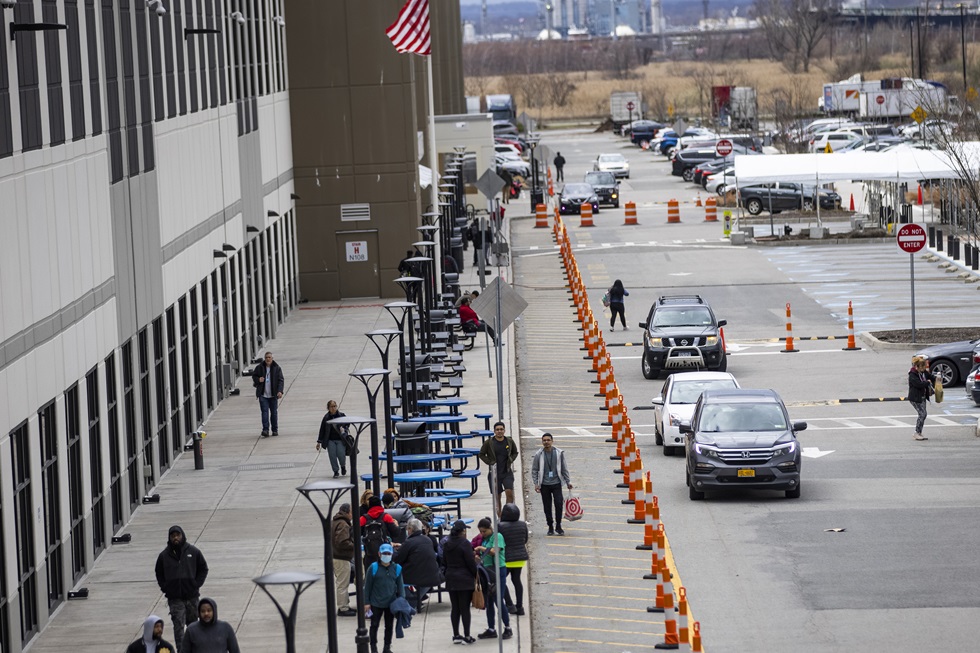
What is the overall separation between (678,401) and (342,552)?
10.7 m

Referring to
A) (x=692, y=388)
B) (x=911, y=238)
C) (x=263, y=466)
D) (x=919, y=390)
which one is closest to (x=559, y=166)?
(x=911, y=238)

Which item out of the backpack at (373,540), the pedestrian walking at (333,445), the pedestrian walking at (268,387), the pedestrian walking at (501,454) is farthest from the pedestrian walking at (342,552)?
the pedestrian walking at (268,387)

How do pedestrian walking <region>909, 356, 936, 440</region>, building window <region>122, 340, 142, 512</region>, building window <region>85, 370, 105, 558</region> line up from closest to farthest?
building window <region>85, 370, 105, 558</region>
building window <region>122, 340, 142, 512</region>
pedestrian walking <region>909, 356, 936, 440</region>

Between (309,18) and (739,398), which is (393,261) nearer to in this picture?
(309,18)

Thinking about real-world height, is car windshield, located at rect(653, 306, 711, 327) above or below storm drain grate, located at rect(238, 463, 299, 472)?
above

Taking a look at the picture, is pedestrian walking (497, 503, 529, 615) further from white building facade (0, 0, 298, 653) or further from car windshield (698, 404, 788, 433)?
car windshield (698, 404, 788, 433)

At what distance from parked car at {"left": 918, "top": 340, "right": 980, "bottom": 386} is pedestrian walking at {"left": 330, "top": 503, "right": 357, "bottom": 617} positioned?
16856 mm

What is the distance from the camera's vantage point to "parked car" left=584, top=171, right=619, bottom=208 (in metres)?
77.2

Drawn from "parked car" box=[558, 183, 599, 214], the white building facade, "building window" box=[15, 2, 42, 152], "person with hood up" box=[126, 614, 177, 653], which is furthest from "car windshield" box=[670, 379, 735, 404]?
"parked car" box=[558, 183, 599, 214]

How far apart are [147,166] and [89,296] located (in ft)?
18.1

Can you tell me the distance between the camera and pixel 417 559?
18875mm

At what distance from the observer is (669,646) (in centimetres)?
1812

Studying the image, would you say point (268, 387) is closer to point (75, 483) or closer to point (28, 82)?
point (75, 483)

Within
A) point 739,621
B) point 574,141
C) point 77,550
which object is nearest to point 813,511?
point 739,621
